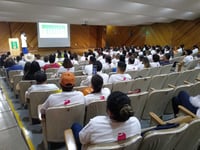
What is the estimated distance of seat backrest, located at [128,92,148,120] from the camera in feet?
8.05

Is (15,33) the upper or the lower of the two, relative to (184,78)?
upper

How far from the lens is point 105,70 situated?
17.3 feet

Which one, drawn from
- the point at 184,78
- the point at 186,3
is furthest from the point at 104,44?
the point at 184,78

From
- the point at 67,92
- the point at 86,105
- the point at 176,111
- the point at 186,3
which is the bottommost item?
the point at 176,111

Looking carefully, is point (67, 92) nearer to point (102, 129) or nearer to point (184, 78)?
point (102, 129)

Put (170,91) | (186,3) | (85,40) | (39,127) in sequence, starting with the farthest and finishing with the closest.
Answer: (85,40), (186,3), (39,127), (170,91)

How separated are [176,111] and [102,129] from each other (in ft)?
5.98

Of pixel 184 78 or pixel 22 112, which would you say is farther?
pixel 184 78

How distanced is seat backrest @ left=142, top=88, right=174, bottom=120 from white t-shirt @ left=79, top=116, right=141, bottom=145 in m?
1.23

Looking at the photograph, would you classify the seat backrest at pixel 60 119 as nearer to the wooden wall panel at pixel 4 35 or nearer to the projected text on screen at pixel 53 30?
the projected text on screen at pixel 53 30

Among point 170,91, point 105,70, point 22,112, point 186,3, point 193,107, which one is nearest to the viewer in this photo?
point 193,107

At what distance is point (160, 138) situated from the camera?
4.44ft

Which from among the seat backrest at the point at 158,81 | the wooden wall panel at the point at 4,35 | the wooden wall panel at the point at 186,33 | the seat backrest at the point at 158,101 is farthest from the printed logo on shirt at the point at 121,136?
the wooden wall panel at the point at 4,35

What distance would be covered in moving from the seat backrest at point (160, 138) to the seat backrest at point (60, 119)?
0.99 metres
